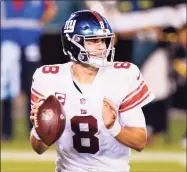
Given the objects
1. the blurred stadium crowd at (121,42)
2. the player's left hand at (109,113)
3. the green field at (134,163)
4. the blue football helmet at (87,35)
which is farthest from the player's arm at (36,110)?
the blurred stadium crowd at (121,42)

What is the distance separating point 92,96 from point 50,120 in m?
0.34

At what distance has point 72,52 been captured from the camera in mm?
5555

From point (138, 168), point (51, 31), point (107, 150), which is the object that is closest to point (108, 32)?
point (107, 150)

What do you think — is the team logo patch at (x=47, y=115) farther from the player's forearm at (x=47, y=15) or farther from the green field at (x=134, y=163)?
the player's forearm at (x=47, y=15)

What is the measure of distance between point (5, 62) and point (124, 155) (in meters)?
5.54

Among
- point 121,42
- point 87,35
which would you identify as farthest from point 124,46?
point 87,35

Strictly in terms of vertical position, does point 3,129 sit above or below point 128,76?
below

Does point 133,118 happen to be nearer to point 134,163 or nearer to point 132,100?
point 132,100

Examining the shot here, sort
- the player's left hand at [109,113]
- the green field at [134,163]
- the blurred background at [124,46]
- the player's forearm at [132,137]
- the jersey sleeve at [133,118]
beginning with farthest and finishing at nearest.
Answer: the blurred background at [124,46] → the green field at [134,163] → the jersey sleeve at [133,118] → the player's forearm at [132,137] → the player's left hand at [109,113]

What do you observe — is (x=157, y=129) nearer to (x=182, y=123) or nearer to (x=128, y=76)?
(x=182, y=123)

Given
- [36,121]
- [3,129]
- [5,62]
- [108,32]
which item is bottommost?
[3,129]

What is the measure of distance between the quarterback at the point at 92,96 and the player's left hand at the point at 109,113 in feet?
0.81

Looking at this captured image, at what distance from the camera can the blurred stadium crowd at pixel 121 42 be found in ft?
35.5

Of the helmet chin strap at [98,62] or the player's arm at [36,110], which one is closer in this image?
the player's arm at [36,110]
